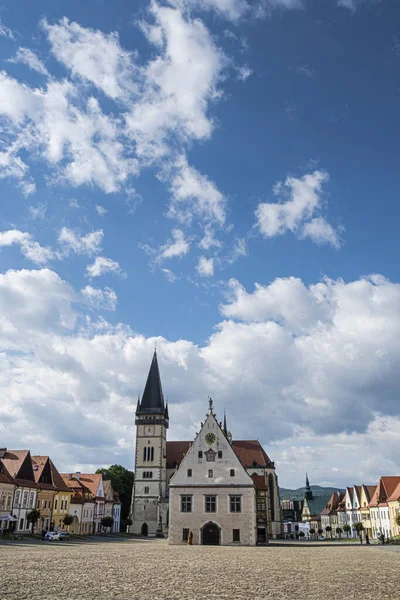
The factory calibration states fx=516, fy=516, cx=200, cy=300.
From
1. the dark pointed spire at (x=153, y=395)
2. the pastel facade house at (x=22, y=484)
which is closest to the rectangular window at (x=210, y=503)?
the pastel facade house at (x=22, y=484)

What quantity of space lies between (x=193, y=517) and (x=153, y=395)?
157 ft

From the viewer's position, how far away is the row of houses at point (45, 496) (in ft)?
193

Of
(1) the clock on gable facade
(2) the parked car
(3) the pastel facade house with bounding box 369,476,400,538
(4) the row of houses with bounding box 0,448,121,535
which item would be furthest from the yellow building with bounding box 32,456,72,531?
(3) the pastel facade house with bounding box 369,476,400,538

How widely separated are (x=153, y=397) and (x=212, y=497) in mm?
47272

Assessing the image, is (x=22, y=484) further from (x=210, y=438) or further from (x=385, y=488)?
(x=385, y=488)

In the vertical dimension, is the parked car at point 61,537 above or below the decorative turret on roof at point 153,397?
below

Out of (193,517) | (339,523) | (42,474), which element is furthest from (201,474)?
(339,523)

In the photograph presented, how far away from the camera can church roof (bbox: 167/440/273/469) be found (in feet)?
316

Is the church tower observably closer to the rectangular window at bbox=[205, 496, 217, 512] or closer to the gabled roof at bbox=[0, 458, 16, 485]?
the gabled roof at bbox=[0, 458, 16, 485]

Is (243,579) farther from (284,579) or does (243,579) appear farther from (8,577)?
(8,577)

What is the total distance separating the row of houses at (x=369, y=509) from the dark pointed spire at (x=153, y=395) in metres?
40.4

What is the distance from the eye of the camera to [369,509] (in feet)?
305

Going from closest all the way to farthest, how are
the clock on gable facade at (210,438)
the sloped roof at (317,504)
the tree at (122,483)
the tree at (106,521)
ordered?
1. the clock on gable facade at (210,438)
2. the tree at (106,521)
3. the tree at (122,483)
4. the sloped roof at (317,504)

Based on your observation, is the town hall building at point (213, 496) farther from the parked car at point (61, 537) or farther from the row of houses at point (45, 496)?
the row of houses at point (45, 496)
